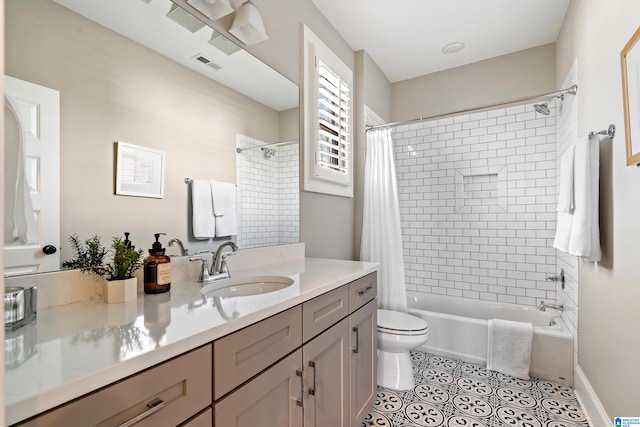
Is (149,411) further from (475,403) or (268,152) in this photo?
(475,403)

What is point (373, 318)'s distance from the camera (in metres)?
1.79

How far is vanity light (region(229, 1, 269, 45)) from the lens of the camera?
151cm

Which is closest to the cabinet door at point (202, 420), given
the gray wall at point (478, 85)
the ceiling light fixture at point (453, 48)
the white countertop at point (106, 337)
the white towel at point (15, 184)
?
the white countertop at point (106, 337)

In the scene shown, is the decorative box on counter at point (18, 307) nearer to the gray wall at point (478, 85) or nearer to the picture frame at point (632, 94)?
the picture frame at point (632, 94)

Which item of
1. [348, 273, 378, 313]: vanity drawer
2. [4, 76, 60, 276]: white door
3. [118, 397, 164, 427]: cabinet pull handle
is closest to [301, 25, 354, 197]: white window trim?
[348, 273, 378, 313]: vanity drawer

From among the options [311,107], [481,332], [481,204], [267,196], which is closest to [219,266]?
[267,196]

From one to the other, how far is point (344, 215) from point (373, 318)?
110 centimetres

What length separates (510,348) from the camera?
2277mm

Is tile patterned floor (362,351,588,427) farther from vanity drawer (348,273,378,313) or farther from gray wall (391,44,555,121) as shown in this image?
gray wall (391,44,555,121)

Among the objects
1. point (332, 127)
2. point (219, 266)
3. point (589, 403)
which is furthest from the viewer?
point (332, 127)

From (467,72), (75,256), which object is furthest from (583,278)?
(75,256)

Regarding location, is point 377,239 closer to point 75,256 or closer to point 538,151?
point 538,151

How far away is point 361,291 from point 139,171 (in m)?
1.18

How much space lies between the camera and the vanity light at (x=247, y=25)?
151 cm
